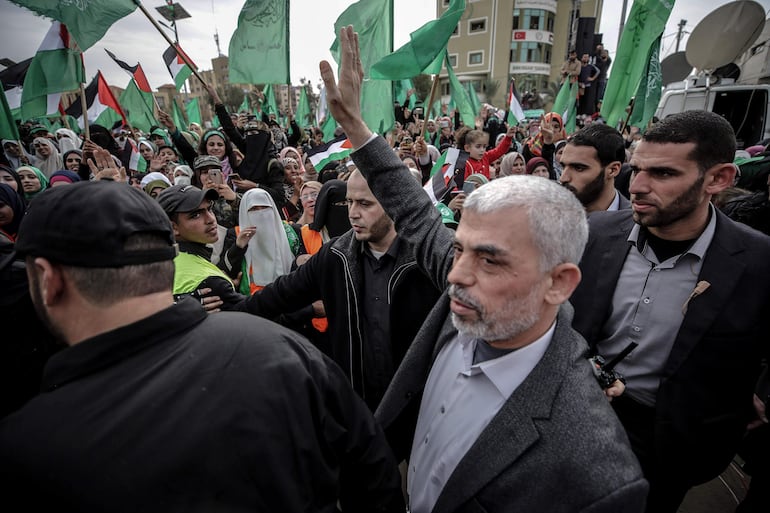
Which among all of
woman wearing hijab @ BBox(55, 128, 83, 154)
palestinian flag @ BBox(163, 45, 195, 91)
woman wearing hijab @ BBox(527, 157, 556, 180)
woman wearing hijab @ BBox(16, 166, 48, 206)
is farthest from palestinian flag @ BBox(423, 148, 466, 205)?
woman wearing hijab @ BBox(55, 128, 83, 154)

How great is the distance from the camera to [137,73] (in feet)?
26.5

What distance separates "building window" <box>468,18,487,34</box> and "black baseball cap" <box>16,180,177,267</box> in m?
54.0

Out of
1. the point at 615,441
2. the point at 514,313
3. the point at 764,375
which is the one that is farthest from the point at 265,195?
the point at 764,375

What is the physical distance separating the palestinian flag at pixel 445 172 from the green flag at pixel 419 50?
3.95 feet

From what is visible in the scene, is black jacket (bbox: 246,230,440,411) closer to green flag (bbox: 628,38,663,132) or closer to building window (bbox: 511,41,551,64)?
green flag (bbox: 628,38,663,132)

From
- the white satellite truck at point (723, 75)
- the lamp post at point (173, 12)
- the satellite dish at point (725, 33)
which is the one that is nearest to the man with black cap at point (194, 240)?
the white satellite truck at point (723, 75)

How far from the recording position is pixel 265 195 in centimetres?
352

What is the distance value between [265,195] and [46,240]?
2686 millimetres

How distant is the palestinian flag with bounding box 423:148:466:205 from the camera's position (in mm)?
4500

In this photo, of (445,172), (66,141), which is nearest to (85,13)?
(445,172)

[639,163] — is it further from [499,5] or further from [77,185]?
[499,5]

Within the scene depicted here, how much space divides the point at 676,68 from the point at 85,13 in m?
11.2

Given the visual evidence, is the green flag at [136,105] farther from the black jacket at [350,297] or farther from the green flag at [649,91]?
the green flag at [649,91]

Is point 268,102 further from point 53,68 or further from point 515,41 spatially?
point 515,41
